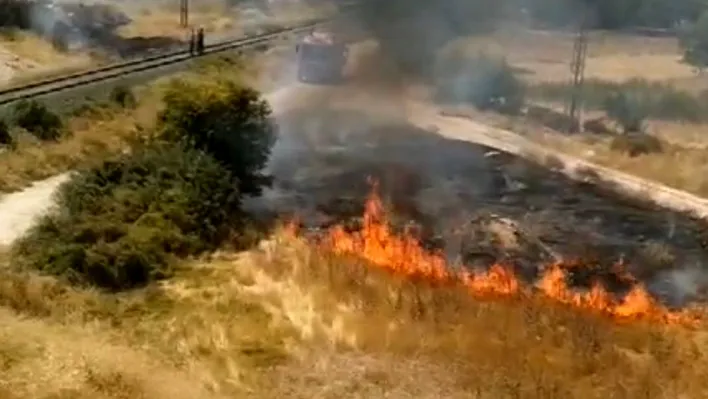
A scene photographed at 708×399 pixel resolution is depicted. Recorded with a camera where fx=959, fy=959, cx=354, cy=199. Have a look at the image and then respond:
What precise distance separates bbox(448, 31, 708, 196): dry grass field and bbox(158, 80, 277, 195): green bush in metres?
16.2

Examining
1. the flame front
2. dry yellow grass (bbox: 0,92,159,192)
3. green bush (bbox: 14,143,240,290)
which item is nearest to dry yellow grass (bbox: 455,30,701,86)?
dry yellow grass (bbox: 0,92,159,192)

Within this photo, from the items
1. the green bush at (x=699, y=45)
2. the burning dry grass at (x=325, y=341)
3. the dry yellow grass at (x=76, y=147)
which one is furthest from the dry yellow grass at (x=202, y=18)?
the burning dry grass at (x=325, y=341)

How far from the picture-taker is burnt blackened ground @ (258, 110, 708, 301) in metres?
26.8

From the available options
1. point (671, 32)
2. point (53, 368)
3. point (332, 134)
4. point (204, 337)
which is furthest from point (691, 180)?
point (671, 32)

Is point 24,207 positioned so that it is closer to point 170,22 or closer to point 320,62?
point 320,62

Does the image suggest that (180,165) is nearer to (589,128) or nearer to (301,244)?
(301,244)

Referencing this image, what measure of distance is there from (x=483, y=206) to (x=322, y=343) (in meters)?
13.3

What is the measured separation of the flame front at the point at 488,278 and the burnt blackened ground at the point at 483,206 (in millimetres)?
717

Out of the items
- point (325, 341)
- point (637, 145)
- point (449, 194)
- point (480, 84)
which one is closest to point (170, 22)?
point (480, 84)

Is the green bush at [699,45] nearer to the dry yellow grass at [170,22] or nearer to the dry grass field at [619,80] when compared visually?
the dry grass field at [619,80]

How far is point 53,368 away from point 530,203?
19.5 metres

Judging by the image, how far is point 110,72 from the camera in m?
40.3

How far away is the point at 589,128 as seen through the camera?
44.1 meters

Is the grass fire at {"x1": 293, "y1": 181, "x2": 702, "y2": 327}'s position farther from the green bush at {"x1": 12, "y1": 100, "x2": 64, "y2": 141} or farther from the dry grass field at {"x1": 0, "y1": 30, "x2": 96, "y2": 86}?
the dry grass field at {"x1": 0, "y1": 30, "x2": 96, "y2": 86}
